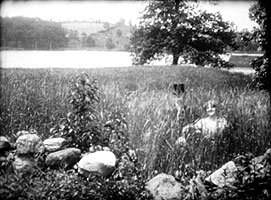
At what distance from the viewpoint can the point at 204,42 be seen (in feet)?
14.1

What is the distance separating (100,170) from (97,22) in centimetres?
250

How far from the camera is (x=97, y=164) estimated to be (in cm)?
322

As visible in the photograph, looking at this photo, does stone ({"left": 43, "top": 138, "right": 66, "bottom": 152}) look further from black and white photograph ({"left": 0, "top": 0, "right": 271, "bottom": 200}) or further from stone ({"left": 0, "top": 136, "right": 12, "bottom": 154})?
stone ({"left": 0, "top": 136, "right": 12, "bottom": 154})

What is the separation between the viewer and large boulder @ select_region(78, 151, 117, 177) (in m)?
3.20

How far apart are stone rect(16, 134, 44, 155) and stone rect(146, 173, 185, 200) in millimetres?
1639

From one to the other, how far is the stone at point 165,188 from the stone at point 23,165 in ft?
5.19

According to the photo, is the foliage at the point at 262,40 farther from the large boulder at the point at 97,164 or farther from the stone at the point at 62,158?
the stone at the point at 62,158

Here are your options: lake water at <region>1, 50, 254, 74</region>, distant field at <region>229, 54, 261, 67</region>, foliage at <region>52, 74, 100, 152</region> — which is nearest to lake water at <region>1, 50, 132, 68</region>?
lake water at <region>1, 50, 254, 74</region>

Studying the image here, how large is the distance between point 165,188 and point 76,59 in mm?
2776

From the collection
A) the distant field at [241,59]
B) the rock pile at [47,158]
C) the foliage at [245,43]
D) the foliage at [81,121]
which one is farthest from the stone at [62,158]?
the foliage at [245,43]

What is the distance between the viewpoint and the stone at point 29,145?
3.33 meters

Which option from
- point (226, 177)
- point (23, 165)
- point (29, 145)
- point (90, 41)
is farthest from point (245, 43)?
point (23, 165)

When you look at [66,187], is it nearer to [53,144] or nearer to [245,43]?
[53,144]

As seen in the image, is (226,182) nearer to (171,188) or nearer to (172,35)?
(171,188)
